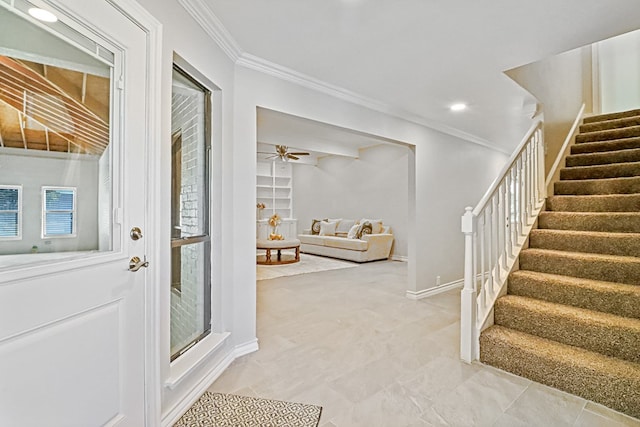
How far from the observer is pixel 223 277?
91.0 inches

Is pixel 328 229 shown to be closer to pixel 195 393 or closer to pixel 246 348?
pixel 246 348

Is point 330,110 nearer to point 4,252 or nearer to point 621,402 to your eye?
point 4,252

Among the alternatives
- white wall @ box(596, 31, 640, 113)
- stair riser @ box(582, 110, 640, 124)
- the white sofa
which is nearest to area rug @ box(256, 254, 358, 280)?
the white sofa

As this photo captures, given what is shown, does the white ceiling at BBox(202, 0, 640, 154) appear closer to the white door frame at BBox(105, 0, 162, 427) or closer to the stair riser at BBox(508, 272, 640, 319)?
the white door frame at BBox(105, 0, 162, 427)

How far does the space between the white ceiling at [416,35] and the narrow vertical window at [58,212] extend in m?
1.32

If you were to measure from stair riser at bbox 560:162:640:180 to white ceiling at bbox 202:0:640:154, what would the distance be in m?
1.33

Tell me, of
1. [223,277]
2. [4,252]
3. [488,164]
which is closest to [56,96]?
[4,252]

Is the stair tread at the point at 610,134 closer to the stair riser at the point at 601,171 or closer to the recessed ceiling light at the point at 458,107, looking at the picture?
the stair riser at the point at 601,171

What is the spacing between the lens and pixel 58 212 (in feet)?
4.02

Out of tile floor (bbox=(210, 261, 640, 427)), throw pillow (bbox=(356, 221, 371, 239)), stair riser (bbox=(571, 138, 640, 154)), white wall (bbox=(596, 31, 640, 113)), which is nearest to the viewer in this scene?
tile floor (bbox=(210, 261, 640, 427))

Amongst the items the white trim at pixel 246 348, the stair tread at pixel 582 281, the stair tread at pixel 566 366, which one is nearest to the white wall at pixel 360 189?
the stair tread at pixel 582 281

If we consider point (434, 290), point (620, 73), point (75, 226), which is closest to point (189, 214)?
point (75, 226)

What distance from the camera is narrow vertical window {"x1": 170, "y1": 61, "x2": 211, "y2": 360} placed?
195 cm

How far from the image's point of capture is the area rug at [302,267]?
18.5 ft
